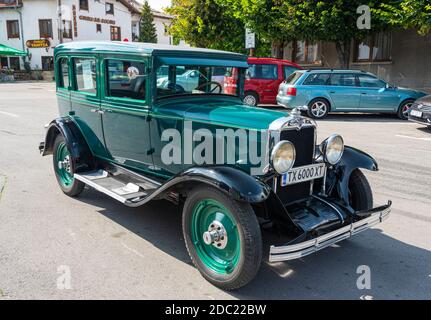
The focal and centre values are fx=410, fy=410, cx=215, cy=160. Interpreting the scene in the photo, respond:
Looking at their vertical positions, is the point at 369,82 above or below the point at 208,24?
below

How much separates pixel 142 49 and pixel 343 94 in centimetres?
965

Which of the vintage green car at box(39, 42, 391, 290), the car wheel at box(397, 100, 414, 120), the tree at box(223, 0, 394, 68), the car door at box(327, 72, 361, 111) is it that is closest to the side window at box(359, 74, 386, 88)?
the car door at box(327, 72, 361, 111)

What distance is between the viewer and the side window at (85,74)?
192 inches

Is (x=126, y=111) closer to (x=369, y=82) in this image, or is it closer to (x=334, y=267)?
(x=334, y=267)

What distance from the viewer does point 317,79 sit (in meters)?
12.6

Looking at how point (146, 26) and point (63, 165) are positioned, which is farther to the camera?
point (146, 26)

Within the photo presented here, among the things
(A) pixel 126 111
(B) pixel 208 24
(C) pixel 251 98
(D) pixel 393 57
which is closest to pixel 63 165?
(A) pixel 126 111

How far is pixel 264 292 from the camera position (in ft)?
10.6

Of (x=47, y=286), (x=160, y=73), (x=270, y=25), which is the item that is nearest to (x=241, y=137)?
(x=160, y=73)

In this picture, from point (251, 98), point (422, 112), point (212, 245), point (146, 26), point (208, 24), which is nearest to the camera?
point (212, 245)

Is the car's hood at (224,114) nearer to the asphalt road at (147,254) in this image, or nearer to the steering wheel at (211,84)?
the steering wheel at (211,84)

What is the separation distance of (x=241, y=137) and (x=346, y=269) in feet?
4.85

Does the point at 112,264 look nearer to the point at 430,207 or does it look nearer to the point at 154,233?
the point at 154,233

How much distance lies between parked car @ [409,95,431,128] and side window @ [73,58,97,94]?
8.55 meters
